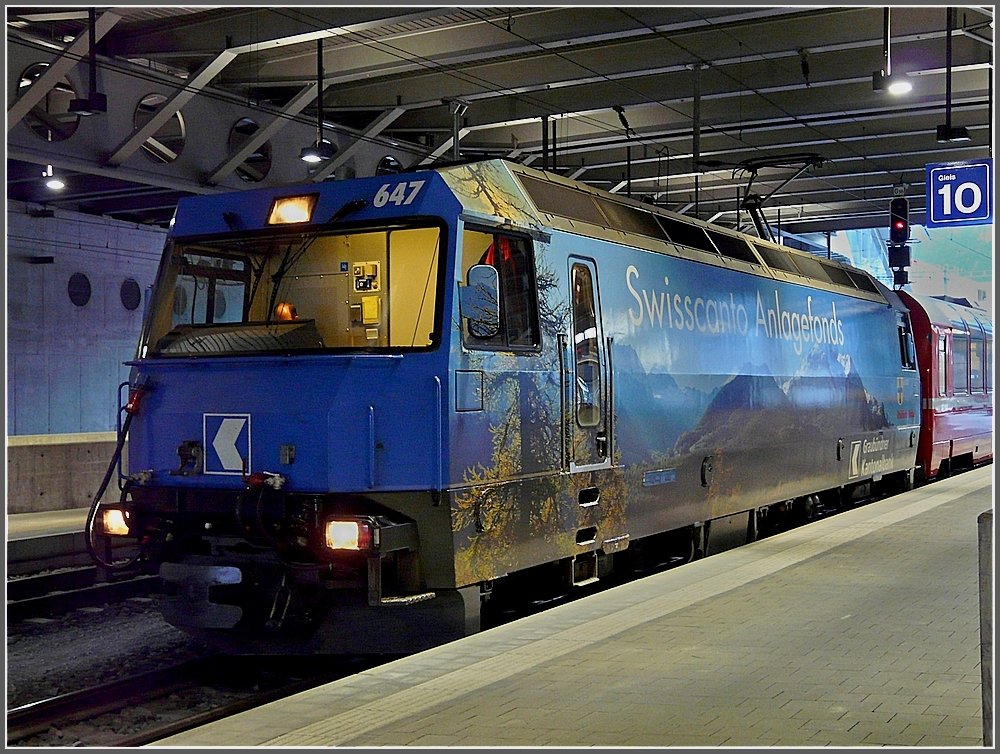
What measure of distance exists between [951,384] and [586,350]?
1650 centimetres

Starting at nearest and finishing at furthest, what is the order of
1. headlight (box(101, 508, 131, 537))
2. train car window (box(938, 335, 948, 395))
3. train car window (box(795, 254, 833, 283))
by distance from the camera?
1. headlight (box(101, 508, 131, 537))
2. train car window (box(795, 254, 833, 283))
3. train car window (box(938, 335, 948, 395))

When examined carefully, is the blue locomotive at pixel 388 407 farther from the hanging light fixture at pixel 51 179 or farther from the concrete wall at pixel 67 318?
the concrete wall at pixel 67 318

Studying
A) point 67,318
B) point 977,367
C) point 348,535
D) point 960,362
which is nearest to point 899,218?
point 960,362

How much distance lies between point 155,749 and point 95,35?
10814 millimetres

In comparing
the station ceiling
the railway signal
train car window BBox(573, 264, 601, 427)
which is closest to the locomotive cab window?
train car window BBox(573, 264, 601, 427)

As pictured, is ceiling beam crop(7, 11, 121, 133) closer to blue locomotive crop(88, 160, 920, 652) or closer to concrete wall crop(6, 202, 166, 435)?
concrete wall crop(6, 202, 166, 435)

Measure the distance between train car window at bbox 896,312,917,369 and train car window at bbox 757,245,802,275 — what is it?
531cm

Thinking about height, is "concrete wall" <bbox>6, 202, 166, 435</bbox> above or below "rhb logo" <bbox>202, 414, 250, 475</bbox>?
above

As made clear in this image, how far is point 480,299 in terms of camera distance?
8.46 metres

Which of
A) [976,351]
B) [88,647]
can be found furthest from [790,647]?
[976,351]

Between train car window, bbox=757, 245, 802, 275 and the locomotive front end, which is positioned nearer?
the locomotive front end

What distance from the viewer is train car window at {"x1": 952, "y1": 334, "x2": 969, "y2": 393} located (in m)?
24.6

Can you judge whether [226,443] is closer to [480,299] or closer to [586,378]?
[480,299]

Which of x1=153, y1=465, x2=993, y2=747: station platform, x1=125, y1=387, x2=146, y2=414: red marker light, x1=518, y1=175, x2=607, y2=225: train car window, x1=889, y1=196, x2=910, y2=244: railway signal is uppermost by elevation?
x1=889, y1=196, x2=910, y2=244: railway signal
